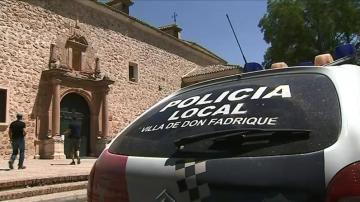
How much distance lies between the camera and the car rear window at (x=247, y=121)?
5.33 ft

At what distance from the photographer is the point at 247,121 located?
179cm

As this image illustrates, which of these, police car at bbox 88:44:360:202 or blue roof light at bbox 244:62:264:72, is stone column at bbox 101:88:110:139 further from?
police car at bbox 88:44:360:202

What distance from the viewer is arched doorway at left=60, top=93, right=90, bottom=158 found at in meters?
18.7

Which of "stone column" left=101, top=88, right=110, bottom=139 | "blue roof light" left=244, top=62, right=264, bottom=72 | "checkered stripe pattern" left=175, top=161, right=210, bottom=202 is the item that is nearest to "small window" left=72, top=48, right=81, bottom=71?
"stone column" left=101, top=88, right=110, bottom=139

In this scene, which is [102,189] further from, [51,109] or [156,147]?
[51,109]

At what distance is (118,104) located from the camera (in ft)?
72.4

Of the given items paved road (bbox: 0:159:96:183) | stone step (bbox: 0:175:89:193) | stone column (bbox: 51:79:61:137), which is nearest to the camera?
stone step (bbox: 0:175:89:193)

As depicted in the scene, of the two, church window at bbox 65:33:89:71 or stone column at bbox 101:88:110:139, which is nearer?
church window at bbox 65:33:89:71

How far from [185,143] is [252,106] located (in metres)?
0.34

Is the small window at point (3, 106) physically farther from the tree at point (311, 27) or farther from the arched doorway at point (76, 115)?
the tree at point (311, 27)

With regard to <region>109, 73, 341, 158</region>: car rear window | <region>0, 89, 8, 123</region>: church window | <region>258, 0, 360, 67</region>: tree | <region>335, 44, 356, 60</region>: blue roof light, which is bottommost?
<region>109, 73, 341, 158</region>: car rear window

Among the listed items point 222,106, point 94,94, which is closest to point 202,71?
point 94,94

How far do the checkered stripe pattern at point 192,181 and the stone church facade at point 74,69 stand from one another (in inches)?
619

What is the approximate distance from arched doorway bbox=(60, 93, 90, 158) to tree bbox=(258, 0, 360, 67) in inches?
536
